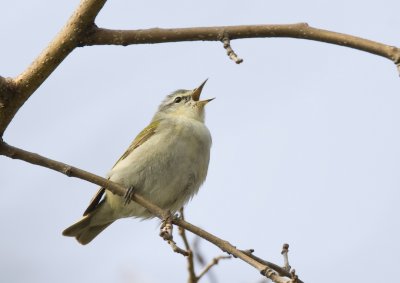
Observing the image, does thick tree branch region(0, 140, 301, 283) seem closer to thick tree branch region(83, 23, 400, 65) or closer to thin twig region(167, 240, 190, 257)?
thin twig region(167, 240, 190, 257)

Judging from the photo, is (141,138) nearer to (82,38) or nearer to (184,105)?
(184,105)

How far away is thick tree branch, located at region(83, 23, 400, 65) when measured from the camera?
2.22 meters

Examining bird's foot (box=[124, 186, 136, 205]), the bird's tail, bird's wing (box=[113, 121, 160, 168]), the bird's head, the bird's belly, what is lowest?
bird's foot (box=[124, 186, 136, 205])

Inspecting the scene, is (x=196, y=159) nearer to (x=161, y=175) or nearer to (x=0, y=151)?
(x=161, y=175)

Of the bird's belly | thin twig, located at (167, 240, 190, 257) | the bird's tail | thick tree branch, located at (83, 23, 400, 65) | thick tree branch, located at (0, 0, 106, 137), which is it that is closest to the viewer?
thick tree branch, located at (83, 23, 400, 65)

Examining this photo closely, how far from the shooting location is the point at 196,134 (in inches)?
221

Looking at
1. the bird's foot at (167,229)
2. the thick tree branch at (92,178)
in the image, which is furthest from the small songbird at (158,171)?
the thick tree branch at (92,178)

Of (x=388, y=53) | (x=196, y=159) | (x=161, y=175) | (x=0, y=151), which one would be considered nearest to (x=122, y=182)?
(x=161, y=175)

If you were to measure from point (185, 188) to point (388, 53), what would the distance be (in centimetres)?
344

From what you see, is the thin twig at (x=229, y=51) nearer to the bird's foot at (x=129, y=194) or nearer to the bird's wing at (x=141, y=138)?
the bird's foot at (x=129, y=194)

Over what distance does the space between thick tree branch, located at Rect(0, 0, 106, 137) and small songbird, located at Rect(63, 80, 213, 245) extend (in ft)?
7.81

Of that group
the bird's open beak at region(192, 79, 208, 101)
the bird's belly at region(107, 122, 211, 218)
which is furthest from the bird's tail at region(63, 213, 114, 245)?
the bird's open beak at region(192, 79, 208, 101)

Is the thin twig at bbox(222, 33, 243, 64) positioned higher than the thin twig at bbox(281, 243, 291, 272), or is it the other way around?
the thin twig at bbox(222, 33, 243, 64)

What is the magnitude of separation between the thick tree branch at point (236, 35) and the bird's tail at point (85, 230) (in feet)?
11.0
